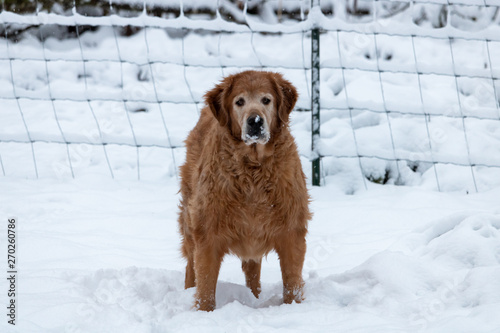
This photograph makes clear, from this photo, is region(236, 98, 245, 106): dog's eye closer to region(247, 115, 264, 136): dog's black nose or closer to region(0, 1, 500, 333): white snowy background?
region(247, 115, 264, 136): dog's black nose

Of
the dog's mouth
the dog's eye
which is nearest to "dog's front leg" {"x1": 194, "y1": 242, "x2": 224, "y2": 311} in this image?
the dog's mouth

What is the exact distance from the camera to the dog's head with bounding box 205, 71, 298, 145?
3.00m

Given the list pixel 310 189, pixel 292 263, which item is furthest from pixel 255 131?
pixel 310 189

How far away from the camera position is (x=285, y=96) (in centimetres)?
327

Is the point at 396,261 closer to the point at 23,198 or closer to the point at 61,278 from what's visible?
the point at 61,278

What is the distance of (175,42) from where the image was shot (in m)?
9.65

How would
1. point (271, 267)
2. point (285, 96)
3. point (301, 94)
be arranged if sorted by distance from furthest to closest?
point (301, 94) < point (271, 267) < point (285, 96)

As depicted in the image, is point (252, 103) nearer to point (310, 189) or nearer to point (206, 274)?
point (206, 274)

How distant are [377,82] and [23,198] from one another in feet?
14.5

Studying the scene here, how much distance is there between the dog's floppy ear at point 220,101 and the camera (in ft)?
10.3

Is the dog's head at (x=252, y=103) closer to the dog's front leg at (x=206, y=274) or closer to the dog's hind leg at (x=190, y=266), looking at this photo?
the dog's front leg at (x=206, y=274)

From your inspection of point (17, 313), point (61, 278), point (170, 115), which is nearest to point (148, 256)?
point (61, 278)

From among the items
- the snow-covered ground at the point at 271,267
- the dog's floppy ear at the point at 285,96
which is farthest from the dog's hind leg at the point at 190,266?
the dog's floppy ear at the point at 285,96

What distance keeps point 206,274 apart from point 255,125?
78 centimetres
